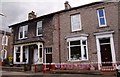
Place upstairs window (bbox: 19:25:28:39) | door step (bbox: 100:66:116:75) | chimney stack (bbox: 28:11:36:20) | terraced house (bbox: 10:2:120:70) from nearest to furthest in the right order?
1. door step (bbox: 100:66:116:75)
2. terraced house (bbox: 10:2:120:70)
3. upstairs window (bbox: 19:25:28:39)
4. chimney stack (bbox: 28:11:36:20)

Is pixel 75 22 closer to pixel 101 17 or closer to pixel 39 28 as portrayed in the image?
pixel 101 17

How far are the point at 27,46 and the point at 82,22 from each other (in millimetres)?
8617

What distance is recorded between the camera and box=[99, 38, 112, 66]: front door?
18047mm

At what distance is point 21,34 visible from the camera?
2620 cm

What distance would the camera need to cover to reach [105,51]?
18.3 meters

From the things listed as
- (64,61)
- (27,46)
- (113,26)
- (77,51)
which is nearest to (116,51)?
(113,26)

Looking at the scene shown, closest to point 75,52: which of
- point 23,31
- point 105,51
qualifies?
point 105,51

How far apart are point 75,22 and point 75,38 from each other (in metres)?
2.03

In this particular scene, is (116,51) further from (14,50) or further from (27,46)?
(14,50)

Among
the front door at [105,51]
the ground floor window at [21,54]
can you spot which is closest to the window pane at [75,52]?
the front door at [105,51]

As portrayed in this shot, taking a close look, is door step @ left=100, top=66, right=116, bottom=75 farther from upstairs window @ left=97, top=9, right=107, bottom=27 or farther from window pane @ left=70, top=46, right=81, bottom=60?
upstairs window @ left=97, top=9, right=107, bottom=27

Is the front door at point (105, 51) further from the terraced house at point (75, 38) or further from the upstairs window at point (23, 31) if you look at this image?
the upstairs window at point (23, 31)

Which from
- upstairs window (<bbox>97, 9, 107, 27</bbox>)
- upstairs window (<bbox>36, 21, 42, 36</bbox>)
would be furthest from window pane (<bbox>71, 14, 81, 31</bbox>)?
upstairs window (<bbox>36, 21, 42, 36</bbox>)

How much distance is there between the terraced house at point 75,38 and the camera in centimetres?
1800
